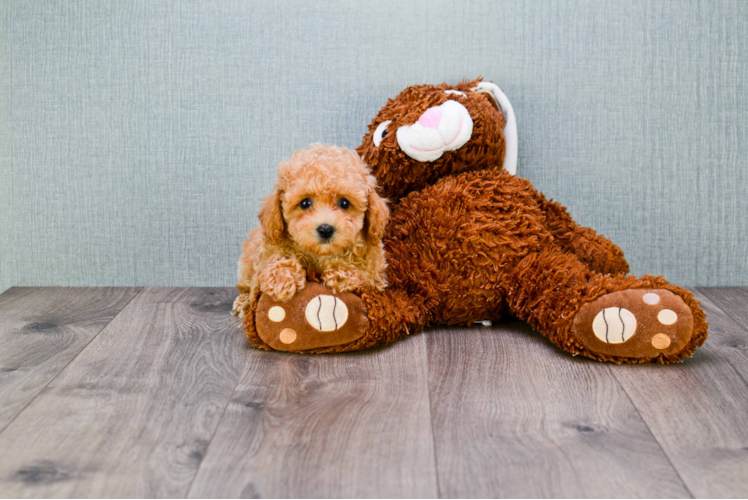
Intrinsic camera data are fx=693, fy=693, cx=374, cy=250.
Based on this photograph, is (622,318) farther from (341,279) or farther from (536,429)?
(341,279)

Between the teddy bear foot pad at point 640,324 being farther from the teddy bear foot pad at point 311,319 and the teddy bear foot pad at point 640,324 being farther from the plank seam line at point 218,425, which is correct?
the plank seam line at point 218,425

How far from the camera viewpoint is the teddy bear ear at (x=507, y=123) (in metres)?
1.49

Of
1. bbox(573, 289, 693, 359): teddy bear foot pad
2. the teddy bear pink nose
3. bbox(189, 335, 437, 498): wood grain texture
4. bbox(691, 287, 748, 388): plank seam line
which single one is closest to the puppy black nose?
bbox(189, 335, 437, 498): wood grain texture

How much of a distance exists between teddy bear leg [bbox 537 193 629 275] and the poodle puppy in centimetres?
43

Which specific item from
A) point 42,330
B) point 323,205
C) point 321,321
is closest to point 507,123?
point 323,205

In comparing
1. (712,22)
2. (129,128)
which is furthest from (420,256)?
(712,22)

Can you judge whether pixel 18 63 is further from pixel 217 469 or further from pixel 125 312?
pixel 217 469

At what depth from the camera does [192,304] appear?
5.15ft

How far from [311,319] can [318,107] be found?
597mm

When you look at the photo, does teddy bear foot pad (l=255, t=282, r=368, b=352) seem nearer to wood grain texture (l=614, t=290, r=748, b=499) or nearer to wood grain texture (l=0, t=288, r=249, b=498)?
wood grain texture (l=0, t=288, r=249, b=498)

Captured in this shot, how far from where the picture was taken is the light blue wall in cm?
158

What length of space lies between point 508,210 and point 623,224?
0.42 metres

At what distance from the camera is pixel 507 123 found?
1502mm

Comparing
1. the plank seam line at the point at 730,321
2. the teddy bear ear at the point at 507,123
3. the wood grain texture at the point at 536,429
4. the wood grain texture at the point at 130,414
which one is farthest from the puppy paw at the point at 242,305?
the plank seam line at the point at 730,321
